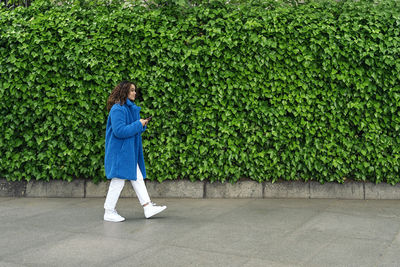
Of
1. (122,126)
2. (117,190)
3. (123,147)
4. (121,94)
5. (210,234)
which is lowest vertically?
(210,234)

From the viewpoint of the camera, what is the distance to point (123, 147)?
5395mm

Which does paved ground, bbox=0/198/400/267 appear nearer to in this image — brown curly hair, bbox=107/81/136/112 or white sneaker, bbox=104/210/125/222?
white sneaker, bbox=104/210/125/222

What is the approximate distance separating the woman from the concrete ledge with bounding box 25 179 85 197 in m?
1.83

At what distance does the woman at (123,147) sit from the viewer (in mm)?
5320

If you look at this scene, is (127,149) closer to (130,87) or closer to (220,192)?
(130,87)

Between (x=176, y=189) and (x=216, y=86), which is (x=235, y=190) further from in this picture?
(x=216, y=86)

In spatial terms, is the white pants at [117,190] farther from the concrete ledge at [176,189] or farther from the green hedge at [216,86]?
the concrete ledge at [176,189]

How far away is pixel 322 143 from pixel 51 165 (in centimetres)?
445

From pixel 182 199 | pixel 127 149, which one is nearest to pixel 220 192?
pixel 182 199

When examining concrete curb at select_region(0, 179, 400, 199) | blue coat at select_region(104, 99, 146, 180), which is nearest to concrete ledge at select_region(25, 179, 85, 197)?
concrete curb at select_region(0, 179, 400, 199)

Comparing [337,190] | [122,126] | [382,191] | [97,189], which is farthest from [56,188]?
[382,191]

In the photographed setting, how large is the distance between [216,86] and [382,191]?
3059 mm

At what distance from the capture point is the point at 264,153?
6.62 m

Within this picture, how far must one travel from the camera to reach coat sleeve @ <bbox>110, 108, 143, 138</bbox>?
5.27 meters
